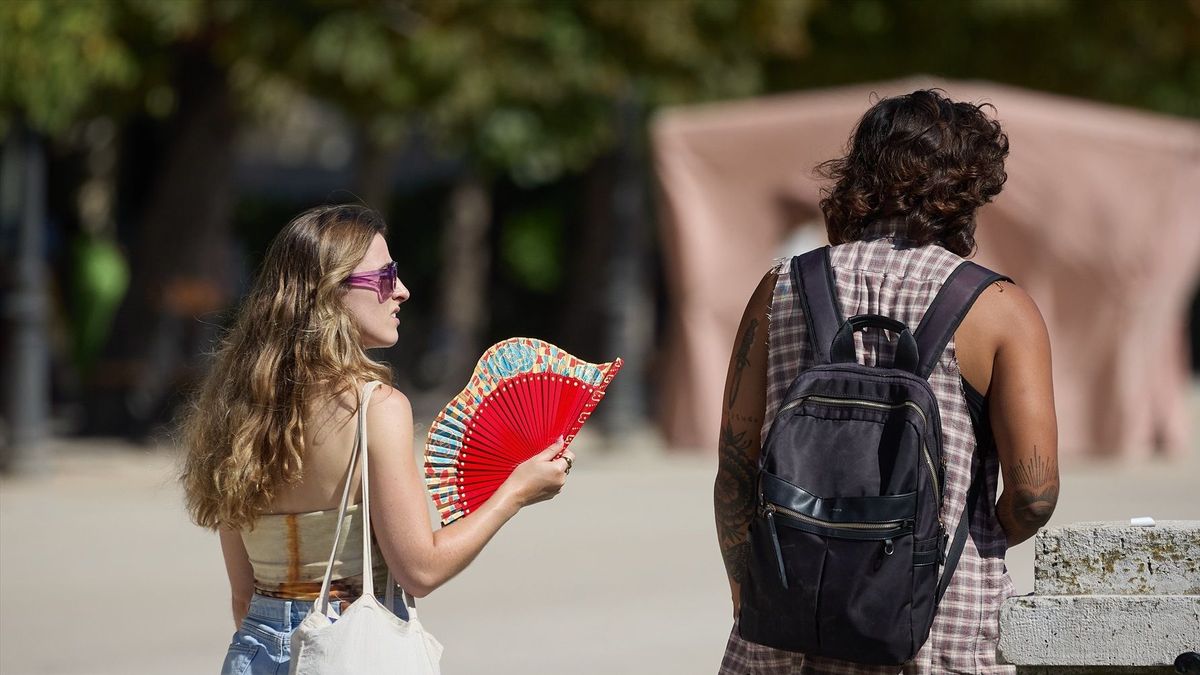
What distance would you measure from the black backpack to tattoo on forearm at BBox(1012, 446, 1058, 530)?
114 millimetres

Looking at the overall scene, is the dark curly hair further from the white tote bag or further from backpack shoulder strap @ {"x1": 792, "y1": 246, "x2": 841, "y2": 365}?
the white tote bag

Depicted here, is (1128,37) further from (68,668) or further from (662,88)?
(68,668)

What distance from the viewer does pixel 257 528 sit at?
2.71 metres

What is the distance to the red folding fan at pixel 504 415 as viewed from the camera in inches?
108

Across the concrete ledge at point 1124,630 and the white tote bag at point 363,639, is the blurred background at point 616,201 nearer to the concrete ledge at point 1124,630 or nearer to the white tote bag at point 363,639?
the concrete ledge at point 1124,630

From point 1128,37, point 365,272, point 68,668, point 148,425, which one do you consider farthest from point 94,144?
point 365,272

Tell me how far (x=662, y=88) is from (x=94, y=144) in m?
12.7

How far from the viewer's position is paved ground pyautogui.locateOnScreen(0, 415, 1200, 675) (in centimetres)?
625

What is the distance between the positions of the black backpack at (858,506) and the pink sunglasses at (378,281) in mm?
748

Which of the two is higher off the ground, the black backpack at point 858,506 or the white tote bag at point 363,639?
the black backpack at point 858,506

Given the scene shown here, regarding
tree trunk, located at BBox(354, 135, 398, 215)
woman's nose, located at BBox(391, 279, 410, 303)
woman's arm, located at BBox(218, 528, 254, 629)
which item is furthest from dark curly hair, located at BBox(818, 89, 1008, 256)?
tree trunk, located at BBox(354, 135, 398, 215)

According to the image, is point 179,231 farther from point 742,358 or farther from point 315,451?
point 742,358

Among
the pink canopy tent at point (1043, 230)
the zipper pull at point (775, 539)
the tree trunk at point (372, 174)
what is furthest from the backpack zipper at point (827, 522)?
the tree trunk at point (372, 174)

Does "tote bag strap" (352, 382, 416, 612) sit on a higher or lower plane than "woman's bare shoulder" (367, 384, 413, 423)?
lower
